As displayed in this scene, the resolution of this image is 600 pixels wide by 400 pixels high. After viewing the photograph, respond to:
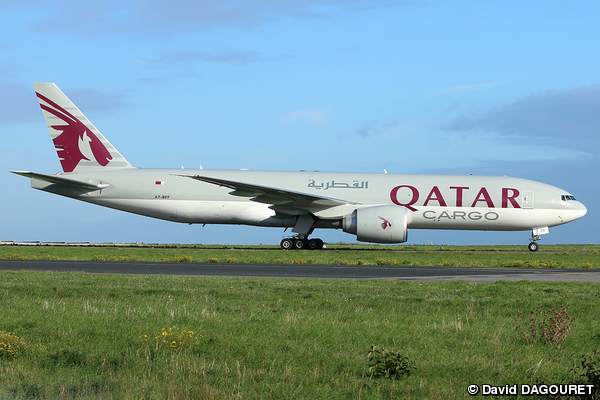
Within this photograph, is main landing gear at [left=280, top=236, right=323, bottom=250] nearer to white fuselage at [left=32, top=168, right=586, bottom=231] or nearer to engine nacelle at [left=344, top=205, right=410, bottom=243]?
white fuselage at [left=32, top=168, right=586, bottom=231]

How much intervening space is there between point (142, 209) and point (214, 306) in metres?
23.9

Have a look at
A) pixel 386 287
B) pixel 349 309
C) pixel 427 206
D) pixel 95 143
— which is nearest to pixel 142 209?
pixel 95 143

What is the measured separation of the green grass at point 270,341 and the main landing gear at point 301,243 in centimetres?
1821

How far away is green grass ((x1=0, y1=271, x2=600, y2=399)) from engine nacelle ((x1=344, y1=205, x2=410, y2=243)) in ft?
49.4

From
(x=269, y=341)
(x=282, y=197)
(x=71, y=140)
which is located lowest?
(x=269, y=341)

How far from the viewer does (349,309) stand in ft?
34.1

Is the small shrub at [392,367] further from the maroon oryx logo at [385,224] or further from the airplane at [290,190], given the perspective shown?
the airplane at [290,190]

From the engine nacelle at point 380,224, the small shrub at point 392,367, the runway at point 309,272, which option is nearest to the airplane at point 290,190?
the engine nacelle at point 380,224

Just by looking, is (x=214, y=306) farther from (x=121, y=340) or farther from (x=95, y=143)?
(x=95, y=143)

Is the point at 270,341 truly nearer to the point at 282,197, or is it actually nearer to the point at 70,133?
the point at 282,197

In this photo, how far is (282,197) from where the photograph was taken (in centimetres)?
3038

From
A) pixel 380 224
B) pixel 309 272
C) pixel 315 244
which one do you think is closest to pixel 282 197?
pixel 315 244

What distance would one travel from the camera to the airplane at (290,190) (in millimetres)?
31578

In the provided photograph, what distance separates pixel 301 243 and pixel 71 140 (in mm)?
15387
